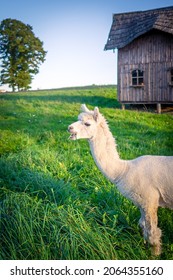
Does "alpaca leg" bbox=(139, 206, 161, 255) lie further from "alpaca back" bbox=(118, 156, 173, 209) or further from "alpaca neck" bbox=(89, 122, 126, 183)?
"alpaca neck" bbox=(89, 122, 126, 183)

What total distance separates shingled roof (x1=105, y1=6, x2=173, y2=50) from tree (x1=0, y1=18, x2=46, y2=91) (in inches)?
27.0

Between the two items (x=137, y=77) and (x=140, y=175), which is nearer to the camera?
(x=140, y=175)

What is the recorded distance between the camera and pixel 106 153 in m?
1.63

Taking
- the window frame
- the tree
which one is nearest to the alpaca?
the tree

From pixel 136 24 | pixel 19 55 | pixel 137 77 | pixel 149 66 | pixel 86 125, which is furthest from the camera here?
pixel 137 77

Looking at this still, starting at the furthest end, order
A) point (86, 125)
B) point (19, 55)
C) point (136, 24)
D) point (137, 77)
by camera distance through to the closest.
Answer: point (137, 77) < point (136, 24) < point (19, 55) < point (86, 125)

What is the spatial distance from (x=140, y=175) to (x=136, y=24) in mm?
2312

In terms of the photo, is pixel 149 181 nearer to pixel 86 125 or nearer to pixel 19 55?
pixel 86 125

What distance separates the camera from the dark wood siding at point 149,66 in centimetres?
325

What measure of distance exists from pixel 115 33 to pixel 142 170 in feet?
8.37

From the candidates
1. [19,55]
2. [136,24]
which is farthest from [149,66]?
[19,55]
